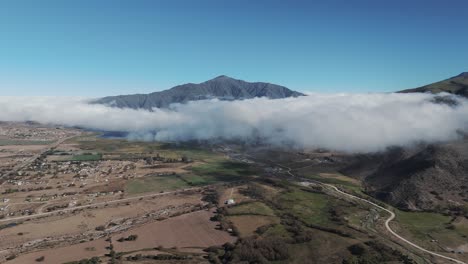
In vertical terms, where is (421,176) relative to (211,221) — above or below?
above

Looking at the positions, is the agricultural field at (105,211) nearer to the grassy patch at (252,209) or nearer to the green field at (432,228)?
the grassy patch at (252,209)

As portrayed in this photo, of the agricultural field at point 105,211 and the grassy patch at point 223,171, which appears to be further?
the grassy patch at point 223,171

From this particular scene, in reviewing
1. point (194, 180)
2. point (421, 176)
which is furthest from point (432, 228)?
point (194, 180)

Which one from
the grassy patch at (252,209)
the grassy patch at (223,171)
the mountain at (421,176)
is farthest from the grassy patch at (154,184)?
the mountain at (421,176)

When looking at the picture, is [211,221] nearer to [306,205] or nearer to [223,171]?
[306,205]

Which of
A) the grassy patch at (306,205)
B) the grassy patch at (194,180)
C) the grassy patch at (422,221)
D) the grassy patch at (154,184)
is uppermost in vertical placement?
the grassy patch at (154,184)

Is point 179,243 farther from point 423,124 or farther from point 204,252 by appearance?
point 423,124
